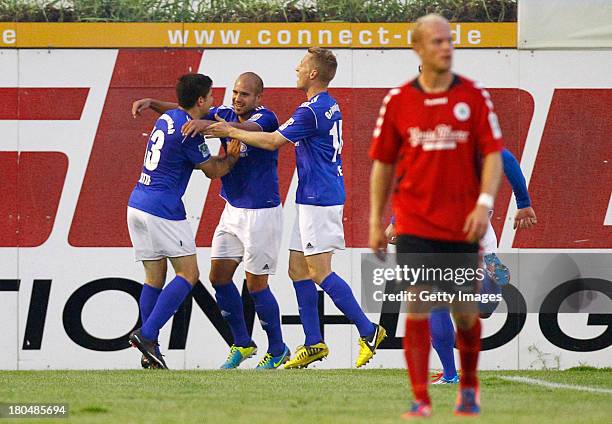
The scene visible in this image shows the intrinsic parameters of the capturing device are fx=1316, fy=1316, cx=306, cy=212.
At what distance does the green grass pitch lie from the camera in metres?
6.36

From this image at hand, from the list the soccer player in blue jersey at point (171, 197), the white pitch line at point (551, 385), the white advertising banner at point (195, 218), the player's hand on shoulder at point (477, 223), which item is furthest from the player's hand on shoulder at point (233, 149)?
the player's hand on shoulder at point (477, 223)

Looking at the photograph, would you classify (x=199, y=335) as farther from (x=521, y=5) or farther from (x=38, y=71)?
(x=521, y=5)

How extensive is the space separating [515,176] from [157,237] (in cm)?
287

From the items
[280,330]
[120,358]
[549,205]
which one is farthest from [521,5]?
[120,358]

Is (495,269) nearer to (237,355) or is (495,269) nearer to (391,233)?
(391,233)

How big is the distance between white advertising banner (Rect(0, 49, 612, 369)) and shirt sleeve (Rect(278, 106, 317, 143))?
5.37 feet

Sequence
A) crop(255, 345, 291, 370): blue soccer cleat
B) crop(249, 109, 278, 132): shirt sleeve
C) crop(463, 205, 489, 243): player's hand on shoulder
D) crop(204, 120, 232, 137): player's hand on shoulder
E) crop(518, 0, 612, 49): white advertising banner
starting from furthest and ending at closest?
crop(518, 0, 612, 49): white advertising banner < crop(255, 345, 291, 370): blue soccer cleat < crop(249, 109, 278, 132): shirt sleeve < crop(204, 120, 232, 137): player's hand on shoulder < crop(463, 205, 489, 243): player's hand on shoulder

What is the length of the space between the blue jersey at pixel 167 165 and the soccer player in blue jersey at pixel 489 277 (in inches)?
71.0

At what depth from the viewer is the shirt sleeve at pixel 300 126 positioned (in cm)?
970

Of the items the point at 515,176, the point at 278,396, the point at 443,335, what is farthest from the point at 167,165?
the point at 278,396

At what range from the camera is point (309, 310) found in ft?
33.5

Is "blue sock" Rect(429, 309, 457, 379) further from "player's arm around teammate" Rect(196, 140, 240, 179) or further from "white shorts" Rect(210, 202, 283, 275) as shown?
"player's arm around teammate" Rect(196, 140, 240, 179)

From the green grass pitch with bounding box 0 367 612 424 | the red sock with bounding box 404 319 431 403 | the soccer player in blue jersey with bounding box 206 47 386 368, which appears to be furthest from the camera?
the soccer player in blue jersey with bounding box 206 47 386 368

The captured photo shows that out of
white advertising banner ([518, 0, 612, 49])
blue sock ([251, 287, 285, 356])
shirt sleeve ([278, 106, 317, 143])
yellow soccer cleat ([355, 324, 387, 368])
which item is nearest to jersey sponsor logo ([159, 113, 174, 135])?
shirt sleeve ([278, 106, 317, 143])
